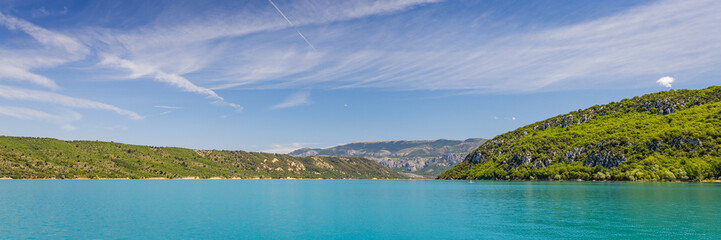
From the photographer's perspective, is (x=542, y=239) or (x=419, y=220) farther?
(x=419, y=220)

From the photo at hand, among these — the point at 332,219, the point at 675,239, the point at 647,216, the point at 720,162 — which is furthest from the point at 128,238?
the point at 720,162

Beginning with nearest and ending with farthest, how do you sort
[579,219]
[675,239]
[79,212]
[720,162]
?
1. [675,239]
2. [579,219]
3. [79,212]
4. [720,162]

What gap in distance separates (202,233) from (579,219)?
53025 millimetres

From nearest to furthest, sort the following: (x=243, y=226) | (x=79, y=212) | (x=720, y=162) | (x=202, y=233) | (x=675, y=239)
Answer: (x=675, y=239) < (x=202, y=233) < (x=243, y=226) < (x=79, y=212) < (x=720, y=162)

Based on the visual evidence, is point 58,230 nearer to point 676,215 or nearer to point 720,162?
point 676,215

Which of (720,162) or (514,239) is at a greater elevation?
(720,162)

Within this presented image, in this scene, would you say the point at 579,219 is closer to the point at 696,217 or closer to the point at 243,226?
the point at 696,217

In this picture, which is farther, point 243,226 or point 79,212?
point 79,212

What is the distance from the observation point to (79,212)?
7262 cm

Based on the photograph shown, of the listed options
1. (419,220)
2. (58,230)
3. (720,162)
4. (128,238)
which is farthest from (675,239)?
(720,162)

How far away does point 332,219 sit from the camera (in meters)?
67.4

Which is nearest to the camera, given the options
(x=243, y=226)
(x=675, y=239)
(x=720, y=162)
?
(x=675, y=239)

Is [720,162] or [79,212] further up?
[720,162]

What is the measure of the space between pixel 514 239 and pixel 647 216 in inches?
1225
